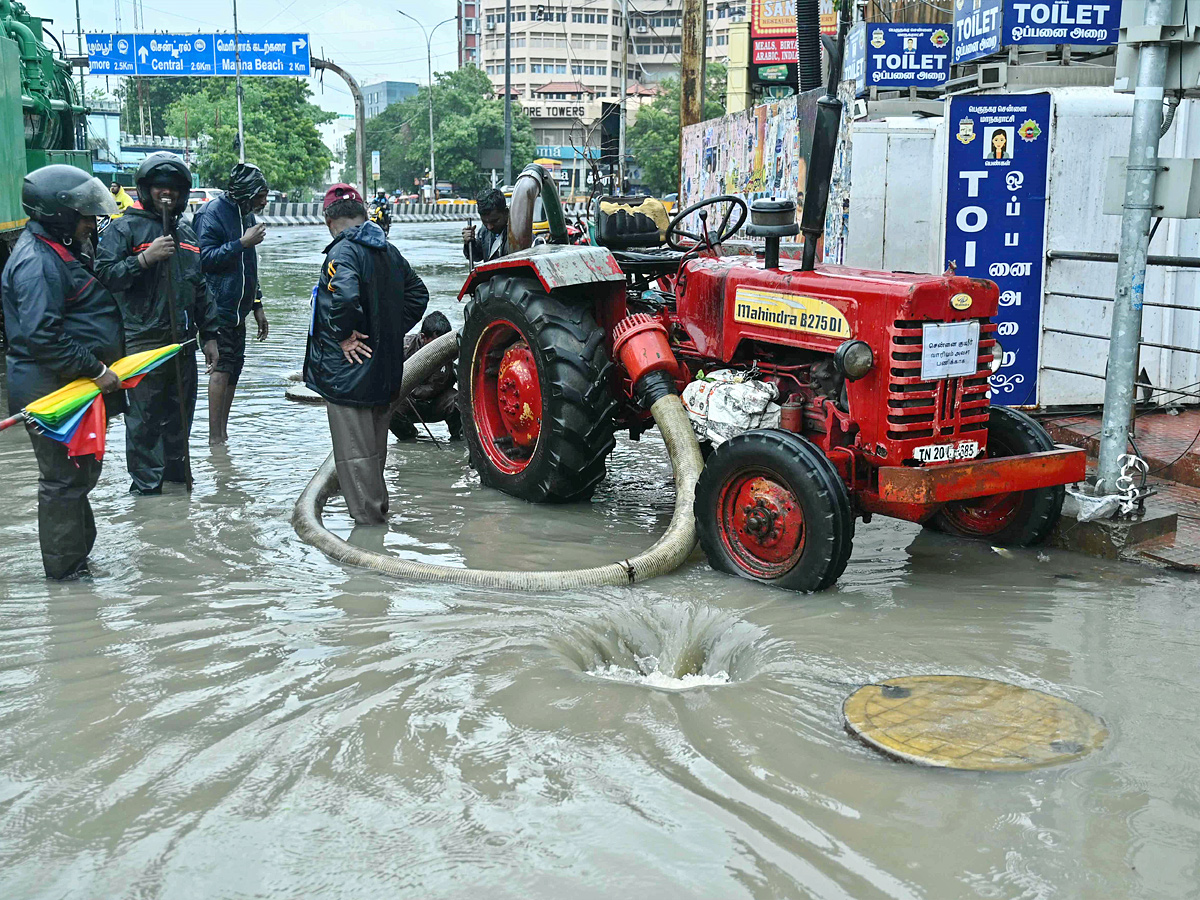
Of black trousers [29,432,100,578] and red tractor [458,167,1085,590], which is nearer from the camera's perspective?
red tractor [458,167,1085,590]

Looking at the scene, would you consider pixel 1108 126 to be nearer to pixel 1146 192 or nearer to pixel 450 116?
pixel 1146 192

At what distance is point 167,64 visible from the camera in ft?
149

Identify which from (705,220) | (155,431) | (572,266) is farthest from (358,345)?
(705,220)

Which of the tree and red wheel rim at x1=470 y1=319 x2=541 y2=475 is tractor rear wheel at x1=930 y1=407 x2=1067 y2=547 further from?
the tree

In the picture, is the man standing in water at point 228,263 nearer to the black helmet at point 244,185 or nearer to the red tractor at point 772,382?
the black helmet at point 244,185

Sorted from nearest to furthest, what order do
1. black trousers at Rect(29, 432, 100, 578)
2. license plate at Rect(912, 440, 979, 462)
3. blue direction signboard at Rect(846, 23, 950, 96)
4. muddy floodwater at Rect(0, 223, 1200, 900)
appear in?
muddy floodwater at Rect(0, 223, 1200, 900), license plate at Rect(912, 440, 979, 462), black trousers at Rect(29, 432, 100, 578), blue direction signboard at Rect(846, 23, 950, 96)

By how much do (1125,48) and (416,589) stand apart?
4.60 m

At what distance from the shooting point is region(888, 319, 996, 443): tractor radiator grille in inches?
210

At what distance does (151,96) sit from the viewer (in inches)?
3334

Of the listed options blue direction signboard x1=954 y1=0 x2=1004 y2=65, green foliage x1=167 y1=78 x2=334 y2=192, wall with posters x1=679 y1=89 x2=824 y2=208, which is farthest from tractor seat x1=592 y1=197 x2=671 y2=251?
green foliage x1=167 y1=78 x2=334 y2=192

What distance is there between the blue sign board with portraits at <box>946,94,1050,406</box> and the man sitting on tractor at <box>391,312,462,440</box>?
380cm

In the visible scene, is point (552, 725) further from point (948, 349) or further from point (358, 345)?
point (358, 345)

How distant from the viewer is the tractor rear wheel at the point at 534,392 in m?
6.70

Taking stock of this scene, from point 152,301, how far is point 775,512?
166 inches
